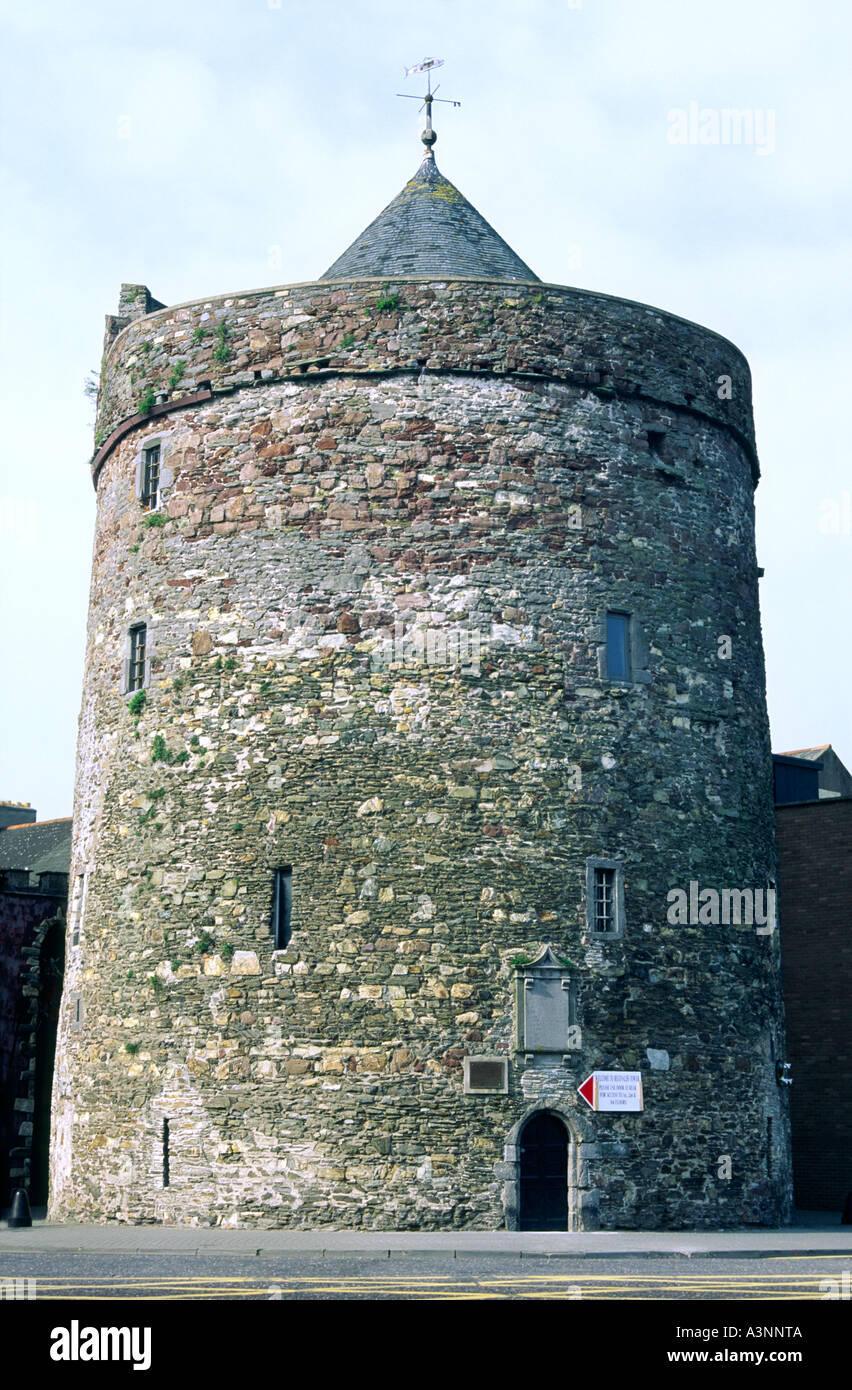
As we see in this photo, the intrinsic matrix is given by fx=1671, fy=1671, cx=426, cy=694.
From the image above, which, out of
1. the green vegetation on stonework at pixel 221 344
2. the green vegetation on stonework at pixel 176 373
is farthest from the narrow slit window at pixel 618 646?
the green vegetation on stonework at pixel 176 373

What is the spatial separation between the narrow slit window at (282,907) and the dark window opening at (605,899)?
4025mm

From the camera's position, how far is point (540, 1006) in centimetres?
2130

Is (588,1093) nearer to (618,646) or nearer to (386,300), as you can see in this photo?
(618,646)

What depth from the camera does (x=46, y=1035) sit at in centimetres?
2955

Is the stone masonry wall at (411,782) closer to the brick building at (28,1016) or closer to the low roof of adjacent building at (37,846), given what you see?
the brick building at (28,1016)

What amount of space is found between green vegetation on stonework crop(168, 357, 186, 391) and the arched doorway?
37.3 ft

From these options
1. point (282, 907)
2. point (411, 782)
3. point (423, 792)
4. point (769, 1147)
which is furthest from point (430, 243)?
point (769, 1147)

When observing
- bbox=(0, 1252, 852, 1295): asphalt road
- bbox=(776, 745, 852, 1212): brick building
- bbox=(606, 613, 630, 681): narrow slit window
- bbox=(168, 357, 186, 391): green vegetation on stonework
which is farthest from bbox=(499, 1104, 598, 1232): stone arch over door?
bbox=(168, 357, 186, 391): green vegetation on stonework

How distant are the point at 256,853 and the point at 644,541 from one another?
22.8 ft

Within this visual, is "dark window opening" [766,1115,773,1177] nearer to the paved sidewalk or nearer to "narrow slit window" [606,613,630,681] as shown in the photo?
the paved sidewalk

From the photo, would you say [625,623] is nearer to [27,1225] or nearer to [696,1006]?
[696,1006]

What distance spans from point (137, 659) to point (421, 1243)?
31.5 feet

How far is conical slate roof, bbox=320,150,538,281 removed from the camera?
2475cm

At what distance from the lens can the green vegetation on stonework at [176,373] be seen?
78.6ft
